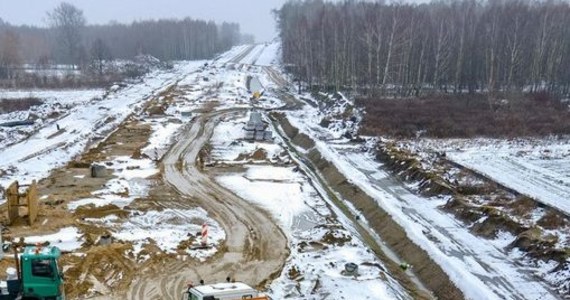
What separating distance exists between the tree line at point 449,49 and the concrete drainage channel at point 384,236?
2561 centimetres

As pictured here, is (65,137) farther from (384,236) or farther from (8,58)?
(8,58)

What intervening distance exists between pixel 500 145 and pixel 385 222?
651 inches

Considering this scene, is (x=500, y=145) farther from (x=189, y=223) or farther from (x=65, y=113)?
(x=65, y=113)

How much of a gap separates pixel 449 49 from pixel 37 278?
171 feet

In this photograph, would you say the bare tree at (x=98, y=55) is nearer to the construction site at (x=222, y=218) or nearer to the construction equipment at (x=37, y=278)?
the construction site at (x=222, y=218)

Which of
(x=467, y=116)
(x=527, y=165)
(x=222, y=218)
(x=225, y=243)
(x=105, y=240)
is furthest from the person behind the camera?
(x=467, y=116)

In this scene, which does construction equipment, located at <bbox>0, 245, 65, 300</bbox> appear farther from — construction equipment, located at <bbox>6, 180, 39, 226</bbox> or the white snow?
construction equipment, located at <bbox>6, 180, 39, 226</bbox>

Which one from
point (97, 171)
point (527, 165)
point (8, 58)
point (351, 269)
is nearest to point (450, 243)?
point (351, 269)

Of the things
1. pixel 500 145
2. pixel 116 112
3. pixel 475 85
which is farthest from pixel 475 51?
pixel 116 112

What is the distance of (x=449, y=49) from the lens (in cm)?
5888

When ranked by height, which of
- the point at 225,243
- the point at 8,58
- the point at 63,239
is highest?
the point at 8,58

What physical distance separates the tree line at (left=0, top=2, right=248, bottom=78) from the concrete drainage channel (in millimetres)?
69183

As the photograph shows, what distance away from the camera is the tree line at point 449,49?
2249 inches

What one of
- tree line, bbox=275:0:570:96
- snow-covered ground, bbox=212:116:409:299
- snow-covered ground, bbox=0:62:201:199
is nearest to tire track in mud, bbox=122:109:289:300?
snow-covered ground, bbox=212:116:409:299
